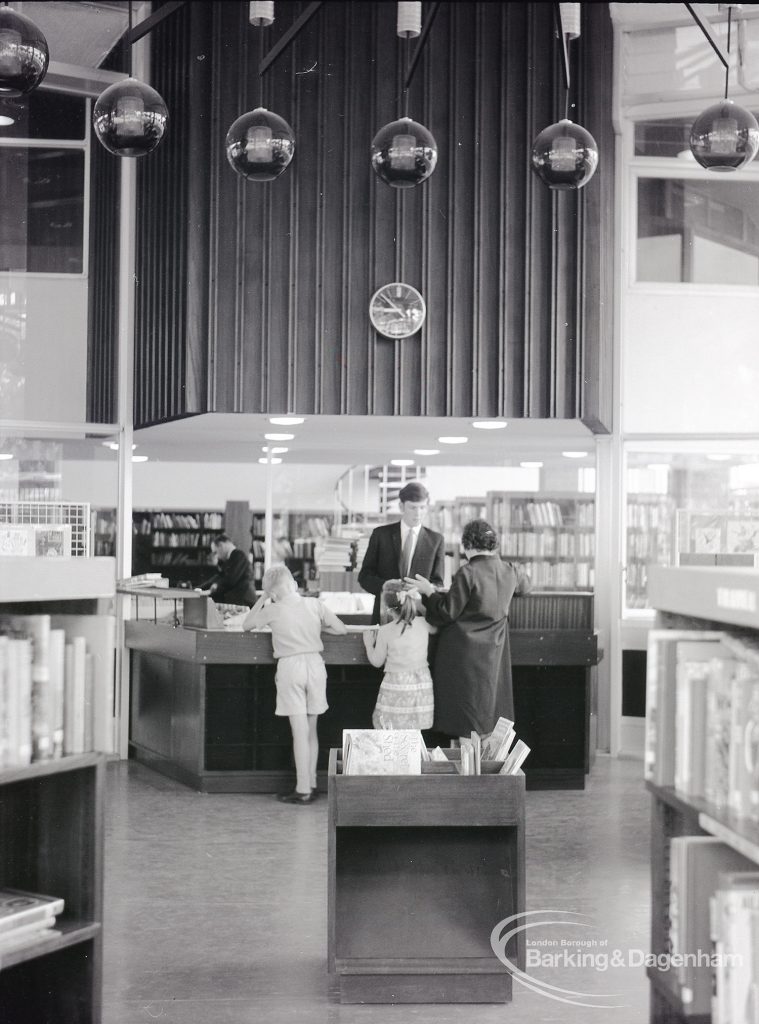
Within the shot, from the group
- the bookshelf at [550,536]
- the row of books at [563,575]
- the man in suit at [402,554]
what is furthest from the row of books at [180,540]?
the man in suit at [402,554]

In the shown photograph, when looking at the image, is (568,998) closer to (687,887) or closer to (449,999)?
(449,999)

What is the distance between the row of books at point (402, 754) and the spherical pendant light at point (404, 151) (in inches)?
86.4

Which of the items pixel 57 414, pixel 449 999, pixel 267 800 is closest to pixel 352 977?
pixel 449 999

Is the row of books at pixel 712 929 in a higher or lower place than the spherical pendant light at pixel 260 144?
lower

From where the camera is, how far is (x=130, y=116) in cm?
427

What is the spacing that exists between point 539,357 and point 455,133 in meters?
1.62

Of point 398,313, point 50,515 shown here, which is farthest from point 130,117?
point 50,515

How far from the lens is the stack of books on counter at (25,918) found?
2762 millimetres

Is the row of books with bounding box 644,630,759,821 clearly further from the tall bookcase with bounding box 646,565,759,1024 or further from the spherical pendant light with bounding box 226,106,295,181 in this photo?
the spherical pendant light with bounding box 226,106,295,181

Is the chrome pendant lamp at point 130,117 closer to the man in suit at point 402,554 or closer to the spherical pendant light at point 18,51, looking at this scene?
the spherical pendant light at point 18,51

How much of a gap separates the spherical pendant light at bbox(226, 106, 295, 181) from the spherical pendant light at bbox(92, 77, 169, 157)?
42 centimetres

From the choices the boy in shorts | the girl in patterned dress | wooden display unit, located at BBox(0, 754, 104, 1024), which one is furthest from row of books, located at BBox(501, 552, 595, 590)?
wooden display unit, located at BBox(0, 754, 104, 1024)

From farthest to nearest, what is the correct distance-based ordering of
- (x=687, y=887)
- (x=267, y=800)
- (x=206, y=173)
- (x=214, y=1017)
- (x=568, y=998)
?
1. (x=206, y=173)
2. (x=267, y=800)
3. (x=568, y=998)
4. (x=214, y=1017)
5. (x=687, y=887)

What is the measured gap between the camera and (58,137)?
9.30m
